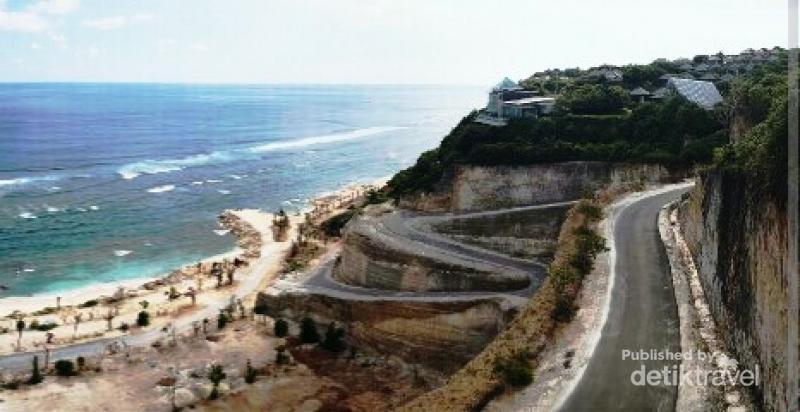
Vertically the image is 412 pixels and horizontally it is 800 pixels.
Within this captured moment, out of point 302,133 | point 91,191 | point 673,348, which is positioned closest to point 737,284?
point 673,348

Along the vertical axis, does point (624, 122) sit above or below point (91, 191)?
above

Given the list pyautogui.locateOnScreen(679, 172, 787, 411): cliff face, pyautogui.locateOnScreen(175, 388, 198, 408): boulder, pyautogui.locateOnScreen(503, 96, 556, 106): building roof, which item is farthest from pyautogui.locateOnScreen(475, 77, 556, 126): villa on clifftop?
pyautogui.locateOnScreen(175, 388, 198, 408): boulder

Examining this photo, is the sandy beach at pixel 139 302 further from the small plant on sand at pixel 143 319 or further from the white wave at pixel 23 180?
the white wave at pixel 23 180

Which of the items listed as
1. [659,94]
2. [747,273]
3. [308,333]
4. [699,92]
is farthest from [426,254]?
[659,94]

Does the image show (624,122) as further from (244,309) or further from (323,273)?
(244,309)

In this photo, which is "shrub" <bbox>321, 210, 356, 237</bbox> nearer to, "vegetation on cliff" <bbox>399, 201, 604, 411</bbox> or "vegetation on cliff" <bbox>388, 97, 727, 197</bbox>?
"vegetation on cliff" <bbox>388, 97, 727, 197</bbox>
